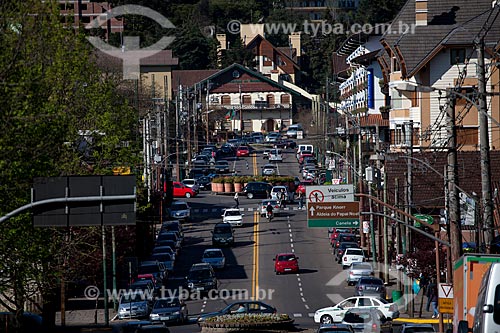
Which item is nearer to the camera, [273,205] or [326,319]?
[326,319]

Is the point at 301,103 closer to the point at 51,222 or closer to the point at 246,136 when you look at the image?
the point at 246,136

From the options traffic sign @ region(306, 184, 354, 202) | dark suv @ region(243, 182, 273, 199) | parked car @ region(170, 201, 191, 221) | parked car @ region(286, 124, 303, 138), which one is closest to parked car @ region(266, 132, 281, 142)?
parked car @ region(286, 124, 303, 138)

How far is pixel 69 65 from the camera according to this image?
135 feet

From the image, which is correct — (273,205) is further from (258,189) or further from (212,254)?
(212,254)

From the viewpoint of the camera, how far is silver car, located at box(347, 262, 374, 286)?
181ft

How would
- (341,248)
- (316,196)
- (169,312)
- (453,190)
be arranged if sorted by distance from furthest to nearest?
1. (341,248)
2. (316,196)
3. (169,312)
4. (453,190)

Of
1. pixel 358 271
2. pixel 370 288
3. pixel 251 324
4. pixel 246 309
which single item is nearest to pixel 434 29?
pixel 358 271

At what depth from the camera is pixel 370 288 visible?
49.2 metres

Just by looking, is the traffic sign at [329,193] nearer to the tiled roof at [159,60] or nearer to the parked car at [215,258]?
the parked car at [215,258]

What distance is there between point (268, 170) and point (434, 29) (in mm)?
37569

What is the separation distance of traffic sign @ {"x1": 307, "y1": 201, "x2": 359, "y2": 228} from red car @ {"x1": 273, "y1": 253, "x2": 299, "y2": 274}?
4253mm

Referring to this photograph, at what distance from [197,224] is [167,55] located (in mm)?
67687

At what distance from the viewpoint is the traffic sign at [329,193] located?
56.2 metres

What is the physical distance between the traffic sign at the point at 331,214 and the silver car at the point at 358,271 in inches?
76.9
